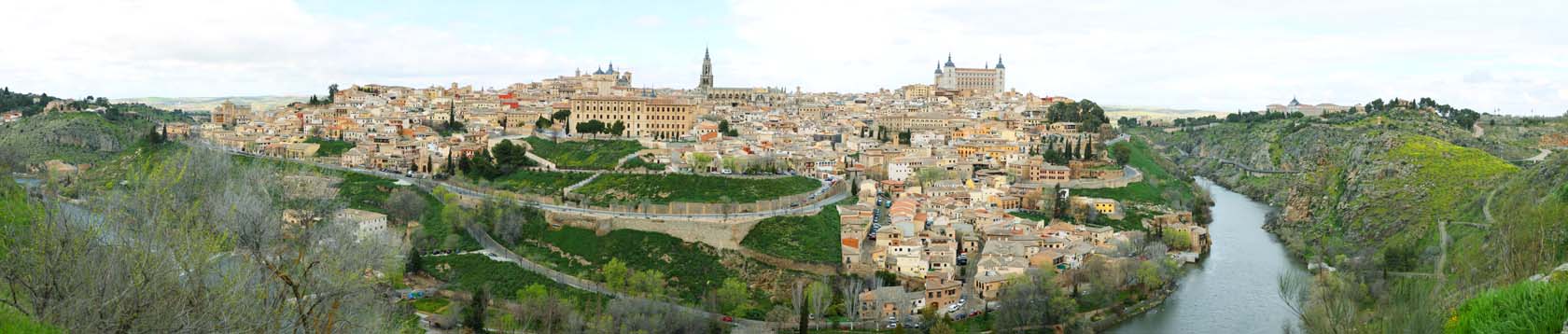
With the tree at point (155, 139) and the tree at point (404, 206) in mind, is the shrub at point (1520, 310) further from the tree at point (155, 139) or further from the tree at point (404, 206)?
the tree at point (155, 139)

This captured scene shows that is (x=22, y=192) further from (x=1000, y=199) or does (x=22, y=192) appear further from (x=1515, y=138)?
(x=1515, y=138)

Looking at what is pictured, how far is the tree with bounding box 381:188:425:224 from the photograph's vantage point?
22.0 meters

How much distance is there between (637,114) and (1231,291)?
17.1m

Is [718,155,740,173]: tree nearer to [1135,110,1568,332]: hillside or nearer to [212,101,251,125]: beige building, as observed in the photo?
[1135,110,1568,332]: hillside

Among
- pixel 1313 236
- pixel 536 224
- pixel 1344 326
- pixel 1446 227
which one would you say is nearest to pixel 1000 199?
pixel 1313 236

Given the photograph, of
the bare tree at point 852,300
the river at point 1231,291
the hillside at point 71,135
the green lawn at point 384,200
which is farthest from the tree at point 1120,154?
the hillside at point 71,135

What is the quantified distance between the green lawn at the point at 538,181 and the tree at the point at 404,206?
1.97 meters

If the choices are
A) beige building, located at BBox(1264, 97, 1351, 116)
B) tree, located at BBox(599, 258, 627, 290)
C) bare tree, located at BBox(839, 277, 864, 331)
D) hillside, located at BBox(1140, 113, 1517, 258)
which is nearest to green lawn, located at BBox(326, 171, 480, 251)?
tree, located at BBox(599, 258, 627, 290)

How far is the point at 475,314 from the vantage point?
15.6 m

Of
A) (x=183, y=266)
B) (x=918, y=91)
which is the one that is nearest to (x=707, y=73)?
(x=918, y=91)

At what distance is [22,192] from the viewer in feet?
19.4

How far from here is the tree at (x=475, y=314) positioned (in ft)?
50.9

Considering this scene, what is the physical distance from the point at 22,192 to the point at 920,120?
32.8 metres

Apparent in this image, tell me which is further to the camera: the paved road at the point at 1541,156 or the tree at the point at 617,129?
the paved road at the point at 1541,156
